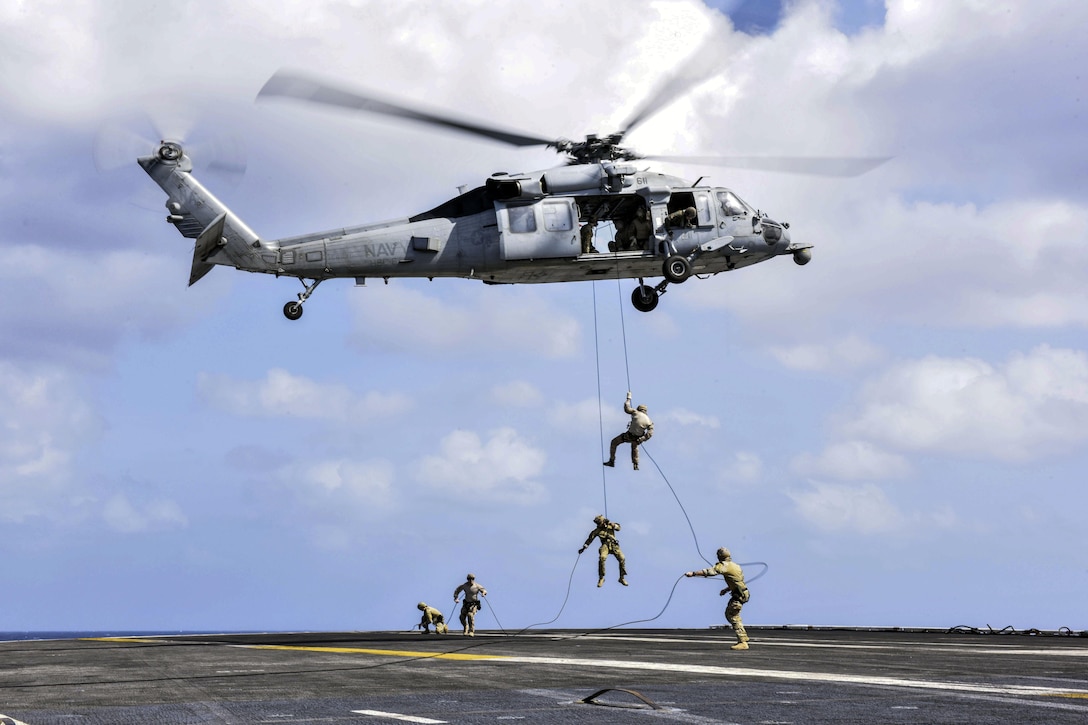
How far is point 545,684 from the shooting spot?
1556cm

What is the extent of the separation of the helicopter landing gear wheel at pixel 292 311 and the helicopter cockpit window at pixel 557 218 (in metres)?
6.76

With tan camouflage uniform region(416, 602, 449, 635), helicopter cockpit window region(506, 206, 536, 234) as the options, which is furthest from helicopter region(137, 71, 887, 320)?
tan camouflage uniform region(416, 602, 449, 635)

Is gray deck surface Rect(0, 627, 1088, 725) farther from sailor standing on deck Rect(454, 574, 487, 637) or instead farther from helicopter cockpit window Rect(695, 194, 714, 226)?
helicopter cockpit window Rect(695, 194, 714, 226)

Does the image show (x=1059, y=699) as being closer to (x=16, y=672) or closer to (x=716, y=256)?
(x=16, y=672)

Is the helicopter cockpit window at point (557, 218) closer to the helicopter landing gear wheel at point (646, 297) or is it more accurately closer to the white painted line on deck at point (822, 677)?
the helicopter landing gear wheel at point (646, 297)

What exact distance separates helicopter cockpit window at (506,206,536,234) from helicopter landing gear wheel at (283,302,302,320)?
232 inches

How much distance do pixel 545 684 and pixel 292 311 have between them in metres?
15.9

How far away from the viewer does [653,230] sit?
30469mm

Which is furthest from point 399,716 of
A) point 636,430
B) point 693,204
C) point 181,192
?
point 181,192

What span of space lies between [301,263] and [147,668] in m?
12.7

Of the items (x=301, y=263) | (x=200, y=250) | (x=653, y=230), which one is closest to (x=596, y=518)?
(x=653, y=230)

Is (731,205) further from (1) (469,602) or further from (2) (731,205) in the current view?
(1) (469,602)

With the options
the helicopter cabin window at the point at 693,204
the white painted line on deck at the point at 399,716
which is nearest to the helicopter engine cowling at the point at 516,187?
the helicopter cabin window at the point at 693,204

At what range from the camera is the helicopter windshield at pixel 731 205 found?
31562mm
